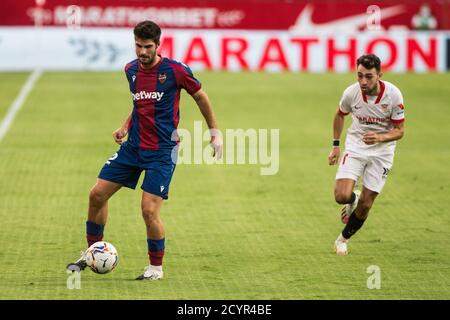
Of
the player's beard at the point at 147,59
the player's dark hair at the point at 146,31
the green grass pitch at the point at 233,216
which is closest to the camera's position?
the player's dark hair at the point at 146,31

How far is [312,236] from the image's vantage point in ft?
44.0

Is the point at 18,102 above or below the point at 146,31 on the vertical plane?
below

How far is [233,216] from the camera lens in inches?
587

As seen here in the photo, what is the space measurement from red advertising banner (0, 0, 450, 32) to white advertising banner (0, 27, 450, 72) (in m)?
1.73

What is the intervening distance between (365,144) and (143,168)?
9.35 feet

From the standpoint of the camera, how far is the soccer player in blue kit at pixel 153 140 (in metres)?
10.6

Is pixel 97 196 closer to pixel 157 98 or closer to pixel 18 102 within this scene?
pixel 157 98

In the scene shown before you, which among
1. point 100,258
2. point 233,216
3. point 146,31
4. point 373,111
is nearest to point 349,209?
point 373,111

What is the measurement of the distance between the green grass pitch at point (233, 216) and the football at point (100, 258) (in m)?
0.15

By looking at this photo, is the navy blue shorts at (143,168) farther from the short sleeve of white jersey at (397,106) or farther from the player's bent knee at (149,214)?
the short sleeve of white jersey at (397,106)

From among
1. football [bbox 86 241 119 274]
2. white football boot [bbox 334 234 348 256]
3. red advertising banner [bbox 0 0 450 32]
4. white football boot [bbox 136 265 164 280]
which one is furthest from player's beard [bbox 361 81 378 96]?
red advertising banner [bbox 0 0 450 32]

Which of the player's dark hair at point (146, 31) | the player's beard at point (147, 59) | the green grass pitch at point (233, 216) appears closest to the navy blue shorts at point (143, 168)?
the player's beard at point (147, 59)

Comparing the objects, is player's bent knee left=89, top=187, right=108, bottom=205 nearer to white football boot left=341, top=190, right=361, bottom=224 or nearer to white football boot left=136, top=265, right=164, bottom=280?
white football boot left=136, top=265, right=164, bottom=280

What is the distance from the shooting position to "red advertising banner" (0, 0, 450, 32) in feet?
115
